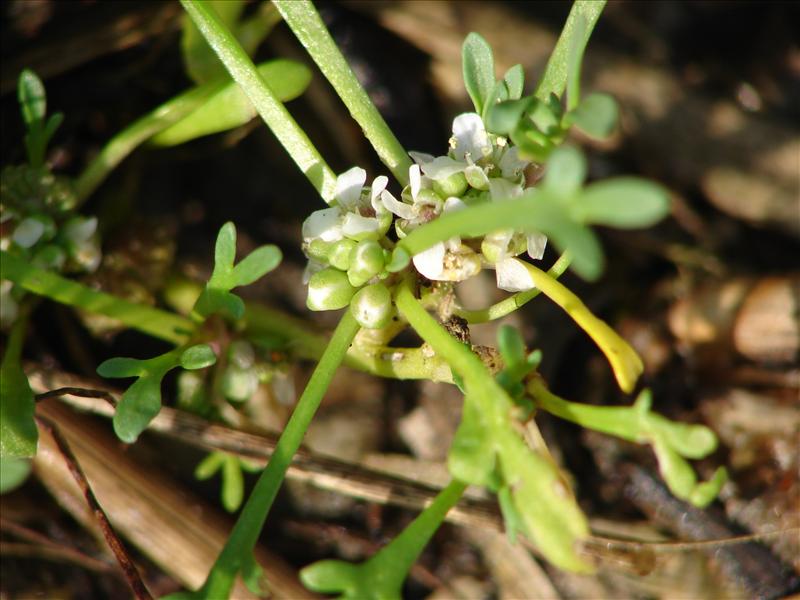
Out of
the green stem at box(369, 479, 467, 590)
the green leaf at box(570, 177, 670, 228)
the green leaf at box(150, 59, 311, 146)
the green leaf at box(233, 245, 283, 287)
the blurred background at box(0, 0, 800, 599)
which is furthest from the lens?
the blurred background at box(0, 0, 800, 599)

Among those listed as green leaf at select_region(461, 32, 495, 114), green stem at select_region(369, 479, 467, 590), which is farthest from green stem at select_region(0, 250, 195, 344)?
green leaf at select_region(461, 32, 495, 114)

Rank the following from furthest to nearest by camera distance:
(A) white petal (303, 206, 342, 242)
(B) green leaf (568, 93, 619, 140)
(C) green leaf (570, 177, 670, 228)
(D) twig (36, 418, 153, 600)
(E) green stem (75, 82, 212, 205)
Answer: (E) green stem (75, 82, 212, 205) < (D) twig (36, 418, 153, 600) < (A) white petal (303, 206, 342, 242) < (B) green leaf (568, 93, 619, 140) < (C) green leaf (570, 177, 670, 228)

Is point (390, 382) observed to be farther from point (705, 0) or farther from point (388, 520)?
point (705, 0)

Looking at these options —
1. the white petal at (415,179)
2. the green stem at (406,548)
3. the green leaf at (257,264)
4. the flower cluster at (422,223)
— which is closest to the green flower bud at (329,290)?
the flower cluster at (422,223)

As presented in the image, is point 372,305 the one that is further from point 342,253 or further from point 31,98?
point 31,98

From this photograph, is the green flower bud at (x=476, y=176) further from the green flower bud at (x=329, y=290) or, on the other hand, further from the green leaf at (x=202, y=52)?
the green leaf at (x=202, y=52)

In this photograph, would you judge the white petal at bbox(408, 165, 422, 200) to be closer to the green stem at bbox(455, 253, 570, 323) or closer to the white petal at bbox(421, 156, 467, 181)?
the white petal at bbox(421, 156, 467, 181)

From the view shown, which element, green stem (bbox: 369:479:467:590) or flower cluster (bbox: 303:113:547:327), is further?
flower cluster (bbox: 303:113:547:327)
